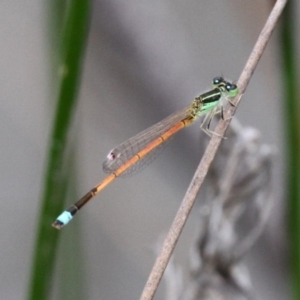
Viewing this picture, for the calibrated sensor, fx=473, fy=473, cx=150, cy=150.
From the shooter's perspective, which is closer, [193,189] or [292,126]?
[193,189]

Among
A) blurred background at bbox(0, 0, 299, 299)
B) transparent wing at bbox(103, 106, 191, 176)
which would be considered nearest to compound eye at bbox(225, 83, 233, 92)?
transparent wing at bbox(103, 106, 191, 176)

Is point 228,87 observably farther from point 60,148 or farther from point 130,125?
point 130,125

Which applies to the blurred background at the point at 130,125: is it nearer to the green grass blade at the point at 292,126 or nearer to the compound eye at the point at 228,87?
the compound eye at the point at 228,87

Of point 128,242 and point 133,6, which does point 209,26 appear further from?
point 128,242

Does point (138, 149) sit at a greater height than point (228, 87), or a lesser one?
greater

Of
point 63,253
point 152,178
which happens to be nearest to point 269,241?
point 152,178

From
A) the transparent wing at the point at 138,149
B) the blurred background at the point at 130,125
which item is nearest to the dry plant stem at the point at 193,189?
the transparent wing at the point at 138,149

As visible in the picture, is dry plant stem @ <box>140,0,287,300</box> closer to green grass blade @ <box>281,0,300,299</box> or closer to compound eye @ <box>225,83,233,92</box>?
green grass blade @ <box>281,0,300,299</box>

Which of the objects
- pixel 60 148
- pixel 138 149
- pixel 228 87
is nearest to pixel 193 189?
pixel 60 148
